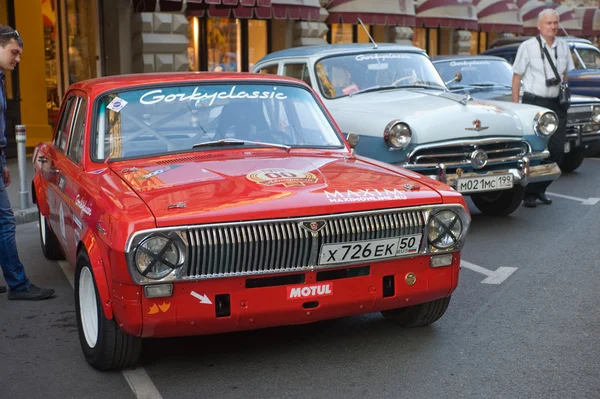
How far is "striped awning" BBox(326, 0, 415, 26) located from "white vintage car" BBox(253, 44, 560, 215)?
475 inches

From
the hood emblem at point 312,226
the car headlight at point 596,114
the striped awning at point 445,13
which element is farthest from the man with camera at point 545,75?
the striped awning at point 445,13

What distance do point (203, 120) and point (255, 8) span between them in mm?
12246

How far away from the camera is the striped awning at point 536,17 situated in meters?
31.5

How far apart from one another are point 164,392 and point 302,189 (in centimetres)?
119

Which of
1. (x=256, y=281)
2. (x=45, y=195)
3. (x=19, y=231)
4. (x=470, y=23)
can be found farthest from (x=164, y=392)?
(x=470, y=23)

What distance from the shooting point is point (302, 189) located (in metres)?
4.45

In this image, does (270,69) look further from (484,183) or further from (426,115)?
(484,183)

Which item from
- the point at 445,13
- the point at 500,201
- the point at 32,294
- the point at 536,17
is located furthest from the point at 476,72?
the point at 536,17

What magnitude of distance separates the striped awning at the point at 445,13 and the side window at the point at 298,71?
1540 centimetres

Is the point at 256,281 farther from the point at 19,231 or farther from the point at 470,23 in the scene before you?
the point at 470,23

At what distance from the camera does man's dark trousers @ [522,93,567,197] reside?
376 inches

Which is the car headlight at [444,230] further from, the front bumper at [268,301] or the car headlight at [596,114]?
the car headlight at [596,114]

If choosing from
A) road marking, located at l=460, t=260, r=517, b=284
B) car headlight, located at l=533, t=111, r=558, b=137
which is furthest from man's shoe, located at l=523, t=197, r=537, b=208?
road marking, located at l=460, t=260, r=517, b=284

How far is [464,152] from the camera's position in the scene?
319 inches
